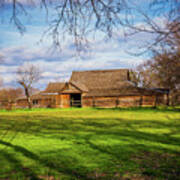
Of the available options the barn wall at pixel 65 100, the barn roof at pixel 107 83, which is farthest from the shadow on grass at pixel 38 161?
the barn wall at pixel 65 100

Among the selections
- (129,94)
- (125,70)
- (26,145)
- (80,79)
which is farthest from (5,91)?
(26,145)

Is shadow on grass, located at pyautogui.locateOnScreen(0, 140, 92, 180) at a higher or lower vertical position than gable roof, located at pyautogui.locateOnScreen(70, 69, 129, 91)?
lower

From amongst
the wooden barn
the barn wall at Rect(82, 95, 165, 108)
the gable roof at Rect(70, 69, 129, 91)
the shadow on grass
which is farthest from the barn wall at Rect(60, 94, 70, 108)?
the shadow on grass

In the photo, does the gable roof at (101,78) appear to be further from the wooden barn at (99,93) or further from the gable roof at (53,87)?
the gable roof at (53,87)

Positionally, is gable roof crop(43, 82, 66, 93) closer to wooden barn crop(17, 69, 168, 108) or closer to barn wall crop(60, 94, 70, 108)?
wooden barn crop(17, 69, 168, 108)

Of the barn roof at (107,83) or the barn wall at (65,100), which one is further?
the barn wall at (65,100)

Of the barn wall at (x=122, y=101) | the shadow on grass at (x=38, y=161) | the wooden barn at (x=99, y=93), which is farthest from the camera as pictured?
the wooden barn at (x=99, y=93)

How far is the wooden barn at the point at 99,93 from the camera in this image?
37.5 metres

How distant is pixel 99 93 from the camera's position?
41125 millimetres

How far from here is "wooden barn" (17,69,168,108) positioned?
123 ft

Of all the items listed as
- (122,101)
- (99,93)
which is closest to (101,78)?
(99,93)

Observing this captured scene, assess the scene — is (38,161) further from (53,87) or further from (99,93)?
(53,87)

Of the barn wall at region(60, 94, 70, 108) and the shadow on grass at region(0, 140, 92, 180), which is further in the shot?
the barn wall at region(60, 94, 70, 108)

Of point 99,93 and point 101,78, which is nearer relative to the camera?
point 99,93
